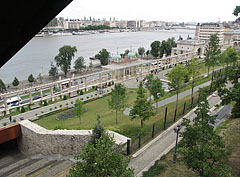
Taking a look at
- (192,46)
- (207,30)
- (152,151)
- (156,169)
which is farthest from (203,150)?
(207,30)

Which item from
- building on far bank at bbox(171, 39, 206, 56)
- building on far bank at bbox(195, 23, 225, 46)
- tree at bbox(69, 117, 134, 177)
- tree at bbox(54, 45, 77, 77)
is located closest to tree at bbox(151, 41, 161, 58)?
building on far bank at bbox(171, 39, 206, 56)

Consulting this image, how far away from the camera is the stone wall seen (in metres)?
12.2

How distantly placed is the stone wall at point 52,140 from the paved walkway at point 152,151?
1192mm

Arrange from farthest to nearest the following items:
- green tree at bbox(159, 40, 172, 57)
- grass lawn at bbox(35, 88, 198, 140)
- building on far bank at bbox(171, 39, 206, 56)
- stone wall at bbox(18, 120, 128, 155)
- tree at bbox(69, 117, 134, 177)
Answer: green tree at bbox(159, 40, 172, 57), building on far bank at bbox(171, 39, 206, 56), grass lawn at bbox(35, 88, 198, 140), stone wall at bbox(18, 120, 128, 155), tree at bbox(69, 117, 134, 177)

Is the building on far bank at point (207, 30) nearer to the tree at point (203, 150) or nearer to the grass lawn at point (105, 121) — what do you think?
the grass lawn at point (105, 121)

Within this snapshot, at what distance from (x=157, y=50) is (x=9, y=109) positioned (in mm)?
40577

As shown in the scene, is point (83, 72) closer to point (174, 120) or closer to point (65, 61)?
point (65, 61)

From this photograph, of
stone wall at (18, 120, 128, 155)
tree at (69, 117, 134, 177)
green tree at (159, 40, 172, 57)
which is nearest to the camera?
tree at (69, 117, 134, 177)

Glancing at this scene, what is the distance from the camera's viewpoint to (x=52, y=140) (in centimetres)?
1292

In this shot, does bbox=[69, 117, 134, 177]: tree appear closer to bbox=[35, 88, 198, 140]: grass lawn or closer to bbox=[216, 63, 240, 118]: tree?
bbox=[216, 63, 240, 118]: tree

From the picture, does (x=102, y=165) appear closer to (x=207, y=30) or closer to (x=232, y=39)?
(x=232, y=39)

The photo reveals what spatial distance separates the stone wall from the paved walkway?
1.19 metres

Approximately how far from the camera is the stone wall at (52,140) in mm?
12156

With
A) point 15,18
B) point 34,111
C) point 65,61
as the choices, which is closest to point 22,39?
point 15,18
